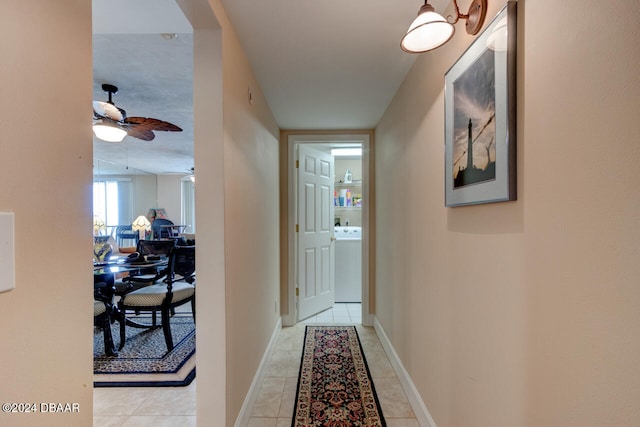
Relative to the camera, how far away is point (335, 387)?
6.57 ft

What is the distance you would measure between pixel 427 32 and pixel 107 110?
2.55 metres

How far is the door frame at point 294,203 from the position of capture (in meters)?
3.14

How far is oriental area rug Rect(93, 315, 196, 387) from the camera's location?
6.84 ft

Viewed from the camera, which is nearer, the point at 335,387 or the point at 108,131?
the point at 335,387

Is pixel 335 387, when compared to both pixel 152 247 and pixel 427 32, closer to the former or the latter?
pixel 427 32

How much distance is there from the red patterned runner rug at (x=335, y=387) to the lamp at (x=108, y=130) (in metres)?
2.65

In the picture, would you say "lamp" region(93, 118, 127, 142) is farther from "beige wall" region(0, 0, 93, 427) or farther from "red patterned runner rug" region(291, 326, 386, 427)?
"red patterned runner rug" region(291, 326, 386, 427)

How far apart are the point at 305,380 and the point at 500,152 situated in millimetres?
1962

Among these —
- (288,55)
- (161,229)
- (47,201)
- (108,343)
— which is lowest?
(108,343)

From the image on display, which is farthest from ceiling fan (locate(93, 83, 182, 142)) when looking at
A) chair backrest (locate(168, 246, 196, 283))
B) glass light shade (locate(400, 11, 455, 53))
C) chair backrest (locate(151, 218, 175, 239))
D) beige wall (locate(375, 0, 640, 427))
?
chair backrest (locate(151, 218, 175, 239))

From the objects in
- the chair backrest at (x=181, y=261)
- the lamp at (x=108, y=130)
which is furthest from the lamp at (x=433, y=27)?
the lamp at (x=108, y=130)

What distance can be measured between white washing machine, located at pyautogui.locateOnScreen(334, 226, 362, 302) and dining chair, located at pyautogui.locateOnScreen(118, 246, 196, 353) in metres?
1.93

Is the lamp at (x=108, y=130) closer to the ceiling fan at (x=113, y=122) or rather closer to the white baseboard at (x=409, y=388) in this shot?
the ceiling fan at (x=113, y=122)

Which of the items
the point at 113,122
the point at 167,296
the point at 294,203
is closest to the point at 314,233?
the point at 294,203
